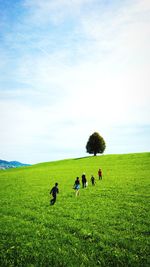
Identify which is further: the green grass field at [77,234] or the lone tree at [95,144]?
the lone tree at [95,144]

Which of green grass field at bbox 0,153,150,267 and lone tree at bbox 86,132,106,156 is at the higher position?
lone tree at bbox 86,132,106,156

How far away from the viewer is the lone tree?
12619 centimetres

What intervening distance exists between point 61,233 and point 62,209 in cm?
681

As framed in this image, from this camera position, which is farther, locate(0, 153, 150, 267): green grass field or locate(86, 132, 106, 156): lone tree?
locate(86, 132, 106, 156): lone tree

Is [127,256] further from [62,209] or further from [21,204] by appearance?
[21,204]

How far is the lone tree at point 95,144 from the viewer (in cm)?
12619

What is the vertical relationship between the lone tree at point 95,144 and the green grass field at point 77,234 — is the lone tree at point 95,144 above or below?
above

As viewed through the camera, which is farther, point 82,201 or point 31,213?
point 82,201

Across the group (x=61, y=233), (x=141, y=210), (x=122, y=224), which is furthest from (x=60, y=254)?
(x=141, y=210)

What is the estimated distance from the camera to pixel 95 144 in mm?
126188

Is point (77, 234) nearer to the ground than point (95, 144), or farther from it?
nearer to the ground

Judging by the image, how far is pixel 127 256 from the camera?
38.1ft

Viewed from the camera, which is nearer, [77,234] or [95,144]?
[77,234]

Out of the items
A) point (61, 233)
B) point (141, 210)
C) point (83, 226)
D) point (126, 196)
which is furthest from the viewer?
point (126, 196)
